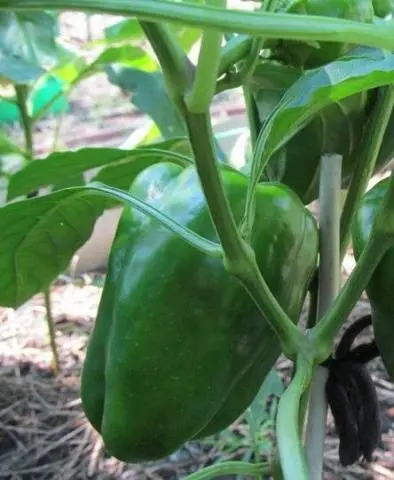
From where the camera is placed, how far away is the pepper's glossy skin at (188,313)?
562 mm

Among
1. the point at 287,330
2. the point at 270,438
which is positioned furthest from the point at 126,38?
the point at 287,330

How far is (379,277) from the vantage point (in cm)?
53

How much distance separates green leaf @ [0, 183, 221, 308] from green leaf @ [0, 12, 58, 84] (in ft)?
0.64

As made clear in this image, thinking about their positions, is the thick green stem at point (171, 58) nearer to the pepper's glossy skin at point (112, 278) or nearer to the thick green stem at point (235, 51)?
the thick green stem at point (235, 51)

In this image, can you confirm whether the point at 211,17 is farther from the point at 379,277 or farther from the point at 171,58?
the point at 379,277

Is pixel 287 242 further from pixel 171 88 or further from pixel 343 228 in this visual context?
pixel 171 88

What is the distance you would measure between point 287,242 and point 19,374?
92cm

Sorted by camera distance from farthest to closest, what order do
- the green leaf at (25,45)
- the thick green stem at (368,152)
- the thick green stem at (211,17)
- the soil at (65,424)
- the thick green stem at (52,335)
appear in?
the thick green stem at (52,335)
the soil at (65,424)
the green leaf at (25,45)
the thick green stem at (368,152)
the thick green stem at (211,17)

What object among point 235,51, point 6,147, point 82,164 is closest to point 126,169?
point 82,164

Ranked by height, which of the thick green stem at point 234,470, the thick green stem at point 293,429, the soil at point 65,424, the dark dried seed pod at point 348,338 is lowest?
the soil at point 65,424

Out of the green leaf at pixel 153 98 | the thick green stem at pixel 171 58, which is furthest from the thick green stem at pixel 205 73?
the green leaf at pixel 153 98

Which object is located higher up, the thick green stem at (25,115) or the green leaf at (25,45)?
the green leaf at (25,45)

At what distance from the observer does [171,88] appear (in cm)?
37

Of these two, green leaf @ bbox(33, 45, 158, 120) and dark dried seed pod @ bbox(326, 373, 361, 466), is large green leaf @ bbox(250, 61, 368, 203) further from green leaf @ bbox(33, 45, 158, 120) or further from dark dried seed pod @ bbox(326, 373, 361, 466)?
green leaf @ bbox(33, 45, 158, 120)
